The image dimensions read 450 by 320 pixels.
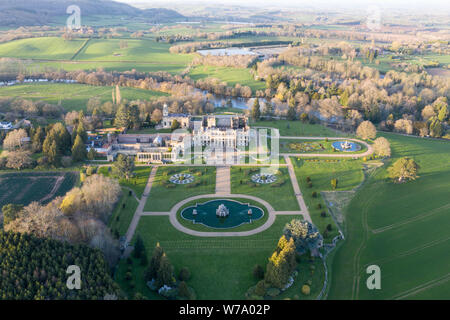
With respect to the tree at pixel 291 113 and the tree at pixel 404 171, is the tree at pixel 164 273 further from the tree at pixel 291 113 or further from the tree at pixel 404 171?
the tree at pixel 291 113

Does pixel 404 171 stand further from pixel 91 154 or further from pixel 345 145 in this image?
pixel 91 154

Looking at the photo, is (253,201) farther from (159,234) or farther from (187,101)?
(187,101)

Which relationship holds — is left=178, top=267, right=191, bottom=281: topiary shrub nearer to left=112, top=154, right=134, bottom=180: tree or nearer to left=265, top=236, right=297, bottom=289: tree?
left=265, top=236, right=297, bottom=289: tree

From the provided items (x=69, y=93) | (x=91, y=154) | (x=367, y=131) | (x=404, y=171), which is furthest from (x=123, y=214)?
(x=69, y=93)

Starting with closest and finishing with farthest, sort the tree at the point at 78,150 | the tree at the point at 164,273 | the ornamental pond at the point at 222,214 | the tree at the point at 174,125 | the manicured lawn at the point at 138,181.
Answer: the tree at the point at 164,273
the ornamental pond at the point at 222,214
the manicured lawn at the point at 138,181
the tree at the point at 78,150
the tree at the point at 174,125

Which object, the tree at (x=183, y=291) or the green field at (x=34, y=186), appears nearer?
the tree at (x=183, y=291)

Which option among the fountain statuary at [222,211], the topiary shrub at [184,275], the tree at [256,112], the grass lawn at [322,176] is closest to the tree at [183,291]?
the topiary shrub at [184,275]
